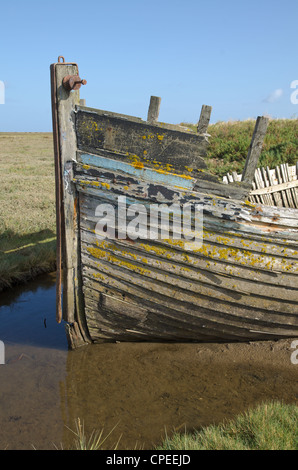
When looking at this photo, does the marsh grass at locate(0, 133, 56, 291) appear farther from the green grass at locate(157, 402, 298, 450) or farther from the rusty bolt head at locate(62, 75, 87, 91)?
the green grass at locate(157, 402, 298, 450)

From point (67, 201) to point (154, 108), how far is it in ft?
5.10

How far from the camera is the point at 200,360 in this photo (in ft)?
16.7

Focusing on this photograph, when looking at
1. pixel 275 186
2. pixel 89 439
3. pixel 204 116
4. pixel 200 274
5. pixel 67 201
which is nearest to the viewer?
pixel 89 439

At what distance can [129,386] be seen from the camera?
4.65 meters

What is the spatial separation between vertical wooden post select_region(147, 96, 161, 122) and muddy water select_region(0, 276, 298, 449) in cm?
306

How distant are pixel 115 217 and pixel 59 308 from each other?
4.98 feet

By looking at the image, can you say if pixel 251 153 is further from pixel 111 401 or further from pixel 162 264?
pixel 111 401

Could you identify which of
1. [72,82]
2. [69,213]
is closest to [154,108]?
[72,82]

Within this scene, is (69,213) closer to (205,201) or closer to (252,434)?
(205,201)

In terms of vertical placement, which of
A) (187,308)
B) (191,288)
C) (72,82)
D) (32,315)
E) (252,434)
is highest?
(72,82)

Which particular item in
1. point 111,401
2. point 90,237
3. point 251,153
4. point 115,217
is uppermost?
point 251,153

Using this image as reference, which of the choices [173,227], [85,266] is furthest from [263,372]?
[85,266]

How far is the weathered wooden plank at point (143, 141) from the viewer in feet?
14.6
